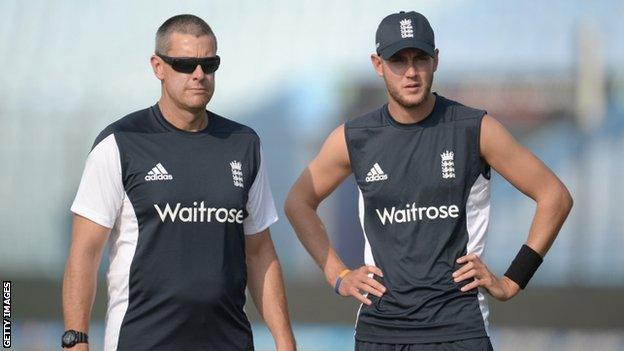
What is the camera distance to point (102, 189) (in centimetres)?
491

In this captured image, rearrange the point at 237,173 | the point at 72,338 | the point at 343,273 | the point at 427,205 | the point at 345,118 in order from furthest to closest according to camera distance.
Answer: the point at 345,118 < the point at 343,273 < the point at 427,205 < the point at 237,173 < the point at 72,338

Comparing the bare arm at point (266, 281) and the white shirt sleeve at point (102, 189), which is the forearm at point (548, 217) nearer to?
the bare arm at point (266, 281)

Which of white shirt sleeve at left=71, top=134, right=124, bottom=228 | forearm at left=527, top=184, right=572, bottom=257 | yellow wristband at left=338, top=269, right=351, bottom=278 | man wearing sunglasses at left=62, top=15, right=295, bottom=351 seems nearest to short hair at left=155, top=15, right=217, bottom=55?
man wearing sunglasses at left=62, top=15, right=295, bottom=351

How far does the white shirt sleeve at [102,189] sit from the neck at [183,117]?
0.28 metres

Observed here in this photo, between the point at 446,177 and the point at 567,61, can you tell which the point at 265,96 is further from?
the point at 446,177

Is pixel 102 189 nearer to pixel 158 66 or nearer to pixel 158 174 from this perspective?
pixel 158 174

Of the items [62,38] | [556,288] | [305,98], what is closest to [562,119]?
[556,288]

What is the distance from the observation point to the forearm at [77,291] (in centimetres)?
486

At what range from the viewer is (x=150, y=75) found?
10898mm

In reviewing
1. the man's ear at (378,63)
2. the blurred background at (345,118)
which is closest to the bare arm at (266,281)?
the man's ear at (378,63)

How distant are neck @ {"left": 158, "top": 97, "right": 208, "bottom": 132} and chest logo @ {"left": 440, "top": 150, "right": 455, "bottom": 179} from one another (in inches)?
38.4

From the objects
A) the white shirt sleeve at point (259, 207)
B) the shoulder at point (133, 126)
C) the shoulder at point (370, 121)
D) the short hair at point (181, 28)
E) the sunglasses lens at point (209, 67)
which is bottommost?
the white shirt sleeve at point (259, 207)

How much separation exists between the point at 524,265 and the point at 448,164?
57cm

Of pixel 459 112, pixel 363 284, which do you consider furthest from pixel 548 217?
pixel 363 284
